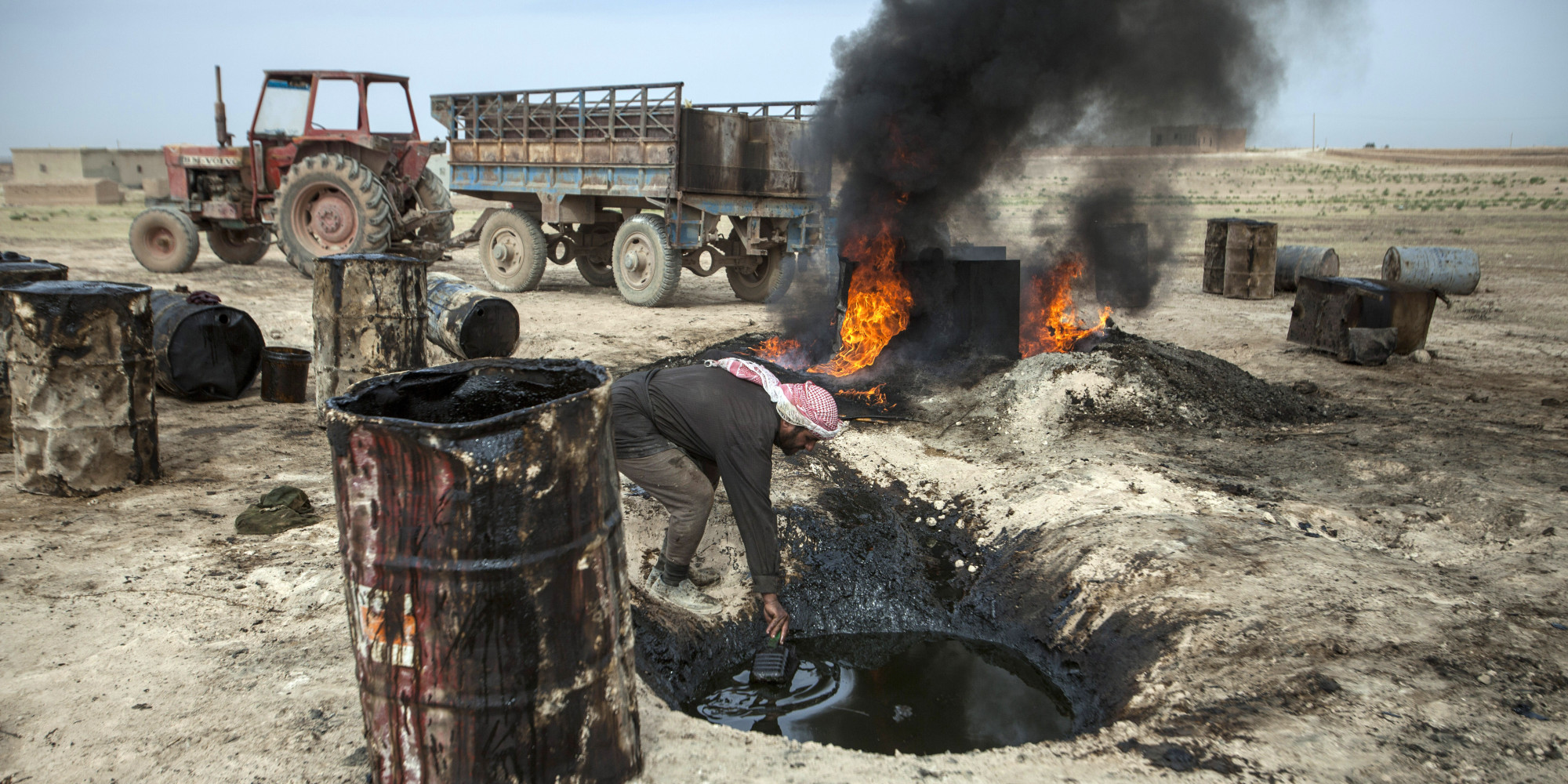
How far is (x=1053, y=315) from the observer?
30.6 ft

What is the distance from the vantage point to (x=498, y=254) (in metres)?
12.6

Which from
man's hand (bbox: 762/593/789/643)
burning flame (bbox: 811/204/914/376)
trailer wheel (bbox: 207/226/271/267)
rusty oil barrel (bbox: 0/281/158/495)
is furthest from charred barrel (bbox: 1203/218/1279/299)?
trailer wheel (bbox: 207/226/271/267)

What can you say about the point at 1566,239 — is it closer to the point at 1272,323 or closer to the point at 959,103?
the point at 1272,323

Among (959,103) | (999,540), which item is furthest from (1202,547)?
(959,103)

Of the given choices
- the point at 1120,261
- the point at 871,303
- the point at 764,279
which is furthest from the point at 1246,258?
the point at 871,303

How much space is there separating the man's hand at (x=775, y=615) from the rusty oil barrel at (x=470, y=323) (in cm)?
489

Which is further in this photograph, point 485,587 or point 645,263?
point 645,263

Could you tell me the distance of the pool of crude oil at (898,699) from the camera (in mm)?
3404

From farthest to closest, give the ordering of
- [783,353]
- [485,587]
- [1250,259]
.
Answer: [1250,259], [783,353], [485,587]

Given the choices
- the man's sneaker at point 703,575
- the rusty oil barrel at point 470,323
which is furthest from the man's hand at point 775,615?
the rusty oil barrel at point 470,323

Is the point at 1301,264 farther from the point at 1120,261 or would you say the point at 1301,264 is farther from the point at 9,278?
the point at 9,278

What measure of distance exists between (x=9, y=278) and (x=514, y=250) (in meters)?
7.06

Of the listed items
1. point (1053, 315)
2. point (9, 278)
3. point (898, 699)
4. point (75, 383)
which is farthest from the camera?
point (1053, 315)

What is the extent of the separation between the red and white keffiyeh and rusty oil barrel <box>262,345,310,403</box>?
4903 mm
